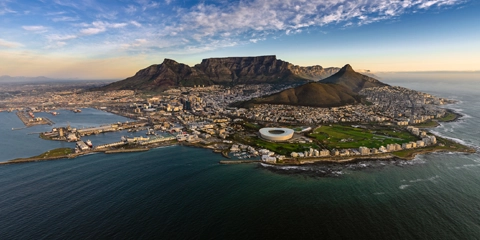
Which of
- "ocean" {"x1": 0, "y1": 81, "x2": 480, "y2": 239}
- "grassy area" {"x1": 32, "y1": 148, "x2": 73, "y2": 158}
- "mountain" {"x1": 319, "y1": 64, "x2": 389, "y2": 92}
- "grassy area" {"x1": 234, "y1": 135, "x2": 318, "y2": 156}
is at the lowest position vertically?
"ocean" {"x1": 0, "y1": 81, "x2": 480, "y2": 239}

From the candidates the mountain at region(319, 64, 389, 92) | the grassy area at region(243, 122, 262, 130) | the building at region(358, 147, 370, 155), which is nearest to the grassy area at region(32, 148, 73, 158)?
the grassy area at region(243, 122, 262, 130)

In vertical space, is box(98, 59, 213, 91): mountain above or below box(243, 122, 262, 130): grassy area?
above

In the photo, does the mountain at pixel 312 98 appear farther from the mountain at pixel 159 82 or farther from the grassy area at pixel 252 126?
the mountain at pixel 159 82

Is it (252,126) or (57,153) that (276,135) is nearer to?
(252,126)

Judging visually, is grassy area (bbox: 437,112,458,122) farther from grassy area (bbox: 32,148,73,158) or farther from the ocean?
grassy area (bbox: 32,148,73,158)

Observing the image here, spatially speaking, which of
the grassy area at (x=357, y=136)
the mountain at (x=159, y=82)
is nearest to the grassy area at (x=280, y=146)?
the grassy area at (x=357, y=136)

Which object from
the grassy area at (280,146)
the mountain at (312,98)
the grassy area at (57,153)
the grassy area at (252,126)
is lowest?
the grassy area at (280,146)

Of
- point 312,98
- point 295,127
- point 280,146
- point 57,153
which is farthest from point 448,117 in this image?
point 57,153
